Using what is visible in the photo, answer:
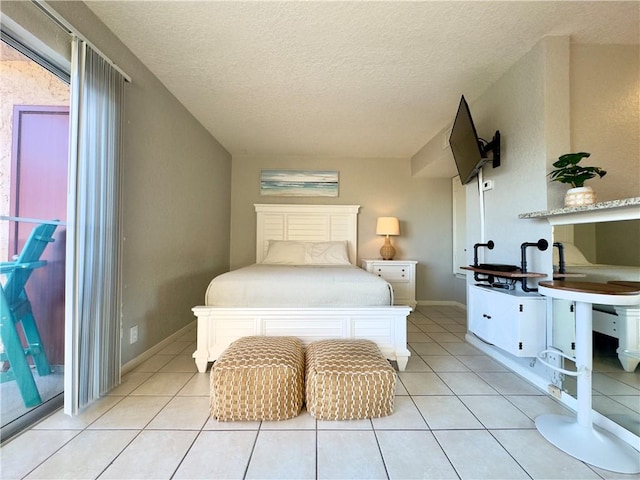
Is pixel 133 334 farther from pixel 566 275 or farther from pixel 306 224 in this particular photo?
pixel 566 275

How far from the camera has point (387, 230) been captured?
4.05 metres

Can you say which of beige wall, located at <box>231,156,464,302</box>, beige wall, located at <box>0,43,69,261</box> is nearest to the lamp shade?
beige wall, located at <box>231,156,464,302</box>

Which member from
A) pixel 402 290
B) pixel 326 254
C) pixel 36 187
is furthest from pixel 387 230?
pixel 36 187

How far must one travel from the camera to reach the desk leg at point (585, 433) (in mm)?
1185

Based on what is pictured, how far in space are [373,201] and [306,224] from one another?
46.8 inches

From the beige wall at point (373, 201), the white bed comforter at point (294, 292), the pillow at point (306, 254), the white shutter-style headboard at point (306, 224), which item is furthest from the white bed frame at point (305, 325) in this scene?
the beige wall at point (373, 201)

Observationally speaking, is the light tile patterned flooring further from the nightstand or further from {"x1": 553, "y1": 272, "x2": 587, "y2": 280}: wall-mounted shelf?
the nightstand

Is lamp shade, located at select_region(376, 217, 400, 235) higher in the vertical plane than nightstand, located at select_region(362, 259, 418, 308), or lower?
higher

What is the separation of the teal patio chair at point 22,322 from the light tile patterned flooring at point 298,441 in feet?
0.86

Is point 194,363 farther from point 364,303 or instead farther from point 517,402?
point 517,402

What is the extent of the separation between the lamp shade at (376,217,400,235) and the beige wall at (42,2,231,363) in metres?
2.51

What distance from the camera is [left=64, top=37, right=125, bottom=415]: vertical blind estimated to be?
1433 mm

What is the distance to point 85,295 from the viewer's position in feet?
4.88

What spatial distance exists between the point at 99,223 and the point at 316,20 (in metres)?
1.86
